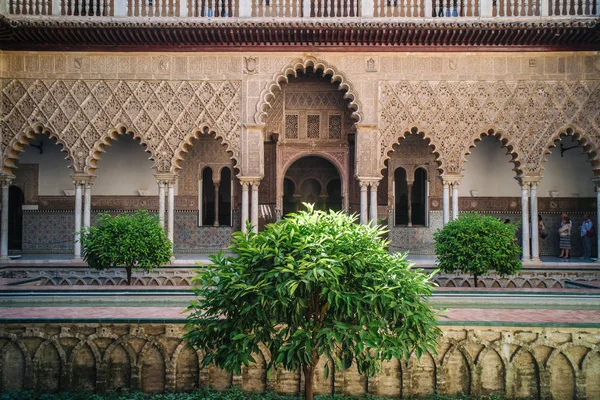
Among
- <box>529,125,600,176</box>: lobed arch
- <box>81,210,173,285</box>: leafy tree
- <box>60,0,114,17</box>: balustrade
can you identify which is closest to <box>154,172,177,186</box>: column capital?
<box>81,210,173,285</box>: leafy tree

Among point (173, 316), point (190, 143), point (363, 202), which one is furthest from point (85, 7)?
point (173, 316)

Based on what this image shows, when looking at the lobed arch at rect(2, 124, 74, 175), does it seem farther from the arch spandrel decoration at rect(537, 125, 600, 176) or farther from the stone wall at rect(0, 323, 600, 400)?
the arch spandrel decoration at rect(537, 125, 600, 176)

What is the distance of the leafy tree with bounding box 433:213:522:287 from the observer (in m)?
7.34

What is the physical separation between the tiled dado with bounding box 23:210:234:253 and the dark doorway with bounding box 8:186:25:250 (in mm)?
546

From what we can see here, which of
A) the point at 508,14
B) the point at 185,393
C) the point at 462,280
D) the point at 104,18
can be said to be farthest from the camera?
the point at 508,14

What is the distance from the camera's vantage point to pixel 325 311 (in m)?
3.36

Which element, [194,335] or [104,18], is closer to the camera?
[194,335]

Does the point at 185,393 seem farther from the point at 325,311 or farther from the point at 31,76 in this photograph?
the point at 31,76

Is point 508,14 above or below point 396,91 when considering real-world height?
above

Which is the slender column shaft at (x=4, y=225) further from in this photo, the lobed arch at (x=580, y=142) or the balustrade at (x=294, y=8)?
the lobed arch at (x=580, y=142)

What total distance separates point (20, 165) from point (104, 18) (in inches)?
198

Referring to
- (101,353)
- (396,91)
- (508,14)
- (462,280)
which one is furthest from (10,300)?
(508,14)

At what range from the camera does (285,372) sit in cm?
440

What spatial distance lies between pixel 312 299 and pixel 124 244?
15.1 feet
